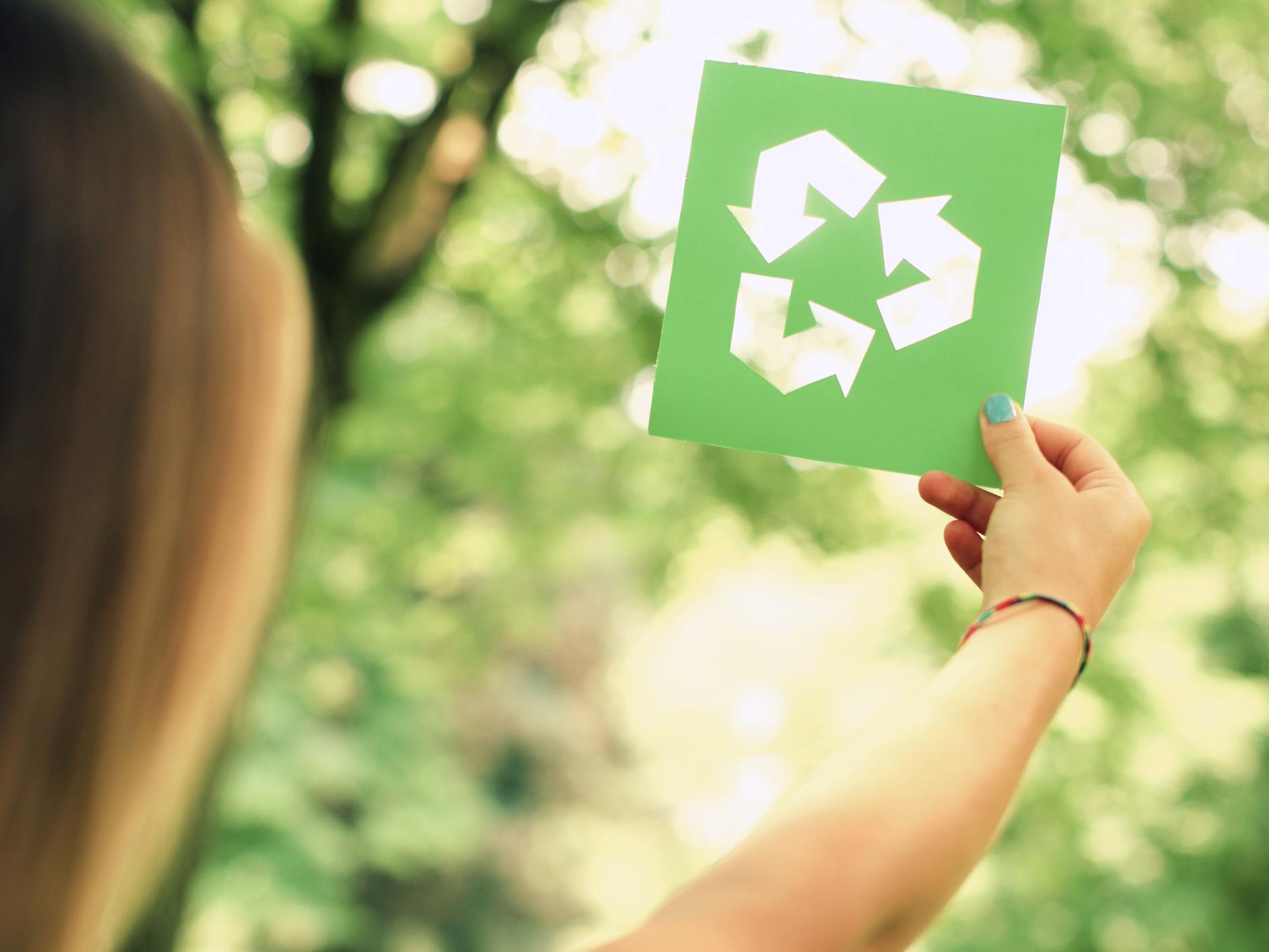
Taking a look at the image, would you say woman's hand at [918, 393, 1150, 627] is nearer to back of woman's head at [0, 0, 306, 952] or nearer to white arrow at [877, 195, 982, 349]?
white arrow at [877, 195, 982, 349]

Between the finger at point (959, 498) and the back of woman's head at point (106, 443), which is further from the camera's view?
the finger at point (959, 498)

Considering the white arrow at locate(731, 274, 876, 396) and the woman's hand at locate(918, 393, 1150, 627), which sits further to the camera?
the white arrow at locate(731, 274, 876, 396)

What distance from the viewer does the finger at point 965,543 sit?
1175 mm

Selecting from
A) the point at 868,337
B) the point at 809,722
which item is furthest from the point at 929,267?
the point at 809,722

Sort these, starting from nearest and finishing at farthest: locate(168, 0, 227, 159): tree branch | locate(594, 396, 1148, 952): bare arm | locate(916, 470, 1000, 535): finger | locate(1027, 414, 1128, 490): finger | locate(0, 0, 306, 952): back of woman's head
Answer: locate(0, 0, 306, 952): back of woman's head < locate(594, 396, 1148, 952): bare arm < locate(1027, 414, 1128, 490): finger < locate(916, 470, 1000, 535): finger < locate(168, 0, 227, 159): tree branch

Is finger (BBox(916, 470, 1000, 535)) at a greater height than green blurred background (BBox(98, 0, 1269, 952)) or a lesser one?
greater

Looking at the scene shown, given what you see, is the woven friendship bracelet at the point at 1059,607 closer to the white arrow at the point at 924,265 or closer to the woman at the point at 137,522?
the woman at the point at 137,522

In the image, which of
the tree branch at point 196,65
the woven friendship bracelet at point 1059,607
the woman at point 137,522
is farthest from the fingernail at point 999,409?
the tree branch at point 196,65

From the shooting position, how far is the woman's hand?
0.94 metres

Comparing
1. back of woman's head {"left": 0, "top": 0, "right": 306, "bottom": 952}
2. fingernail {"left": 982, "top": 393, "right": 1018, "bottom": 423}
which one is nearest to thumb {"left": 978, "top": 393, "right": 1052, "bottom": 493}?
fingernail {"left": 982, "top": 393, "right": 1018, "bottom": 423}

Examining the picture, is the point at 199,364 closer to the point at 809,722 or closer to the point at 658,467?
the point at 658,467

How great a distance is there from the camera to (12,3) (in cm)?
54

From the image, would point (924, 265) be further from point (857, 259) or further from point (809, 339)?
point (809, 339)

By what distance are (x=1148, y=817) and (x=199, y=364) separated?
30.2ft
